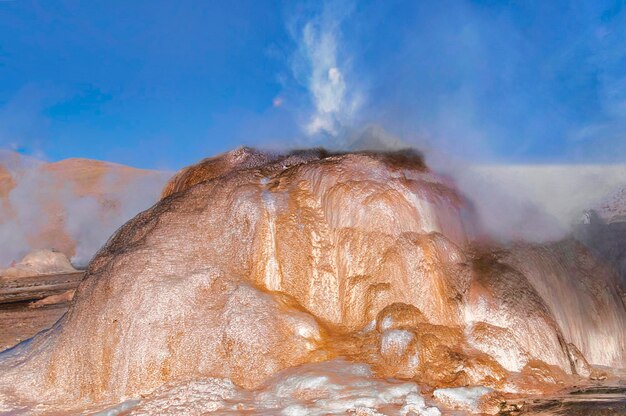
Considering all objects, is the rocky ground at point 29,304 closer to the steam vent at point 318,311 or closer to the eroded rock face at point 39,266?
the eroded rock face at point 39,266

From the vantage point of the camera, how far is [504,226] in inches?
296

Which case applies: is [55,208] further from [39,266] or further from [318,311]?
[318,311]

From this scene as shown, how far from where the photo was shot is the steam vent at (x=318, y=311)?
16.7ft

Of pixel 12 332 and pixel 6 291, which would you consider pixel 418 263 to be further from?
pixel 6 291

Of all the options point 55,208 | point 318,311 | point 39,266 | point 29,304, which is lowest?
point 318,311

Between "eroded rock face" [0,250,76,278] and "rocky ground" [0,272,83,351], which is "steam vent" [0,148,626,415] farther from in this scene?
"eroded rock face" [0,250,76,278]

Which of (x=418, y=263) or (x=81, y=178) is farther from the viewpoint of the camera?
(x=81, y=178)

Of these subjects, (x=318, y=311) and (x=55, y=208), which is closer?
(x=318, y=311)

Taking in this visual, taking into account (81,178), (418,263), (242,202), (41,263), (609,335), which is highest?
(81,178)

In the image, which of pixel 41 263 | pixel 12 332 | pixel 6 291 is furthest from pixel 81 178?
pixel 12 332

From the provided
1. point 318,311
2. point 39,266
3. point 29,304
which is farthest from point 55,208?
point 318,311

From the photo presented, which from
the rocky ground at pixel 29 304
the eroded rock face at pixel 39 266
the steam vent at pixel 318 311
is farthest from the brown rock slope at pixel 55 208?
the steam vent at pixel 318 311

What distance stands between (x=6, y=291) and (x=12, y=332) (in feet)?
34.2

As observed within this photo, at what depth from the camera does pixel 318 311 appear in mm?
6227
